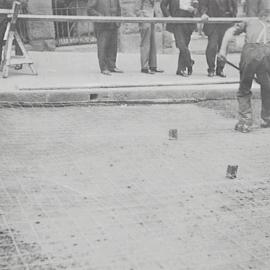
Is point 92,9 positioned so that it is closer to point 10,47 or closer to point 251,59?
point 10,47

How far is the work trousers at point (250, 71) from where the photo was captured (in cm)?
785

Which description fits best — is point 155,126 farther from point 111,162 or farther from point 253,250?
point 253,250

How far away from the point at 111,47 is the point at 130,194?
5.55 metres

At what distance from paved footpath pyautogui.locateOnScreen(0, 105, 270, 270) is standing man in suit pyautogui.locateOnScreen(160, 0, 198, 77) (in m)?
2.33

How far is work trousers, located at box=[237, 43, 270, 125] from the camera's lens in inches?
309

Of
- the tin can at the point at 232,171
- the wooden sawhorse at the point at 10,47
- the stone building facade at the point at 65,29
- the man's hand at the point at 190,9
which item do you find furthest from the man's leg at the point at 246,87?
the stone building facade at the point at 65,29

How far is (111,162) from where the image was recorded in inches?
253

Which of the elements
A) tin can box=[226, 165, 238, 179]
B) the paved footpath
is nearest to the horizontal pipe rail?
the paved footpath

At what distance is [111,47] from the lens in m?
10.7

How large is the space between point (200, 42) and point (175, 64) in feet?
11.7

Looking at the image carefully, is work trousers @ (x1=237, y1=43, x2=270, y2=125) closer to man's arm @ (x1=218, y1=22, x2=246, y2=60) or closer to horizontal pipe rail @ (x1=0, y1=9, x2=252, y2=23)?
man's arm @ (x1=218, y1=22, x2=246, y2=60)

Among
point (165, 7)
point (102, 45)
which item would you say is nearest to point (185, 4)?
point (165, 7)

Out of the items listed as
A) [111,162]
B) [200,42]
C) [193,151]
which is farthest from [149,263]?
[200,42]

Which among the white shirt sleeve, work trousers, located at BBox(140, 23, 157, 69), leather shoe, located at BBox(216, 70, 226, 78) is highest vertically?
the white shirt sleeve
